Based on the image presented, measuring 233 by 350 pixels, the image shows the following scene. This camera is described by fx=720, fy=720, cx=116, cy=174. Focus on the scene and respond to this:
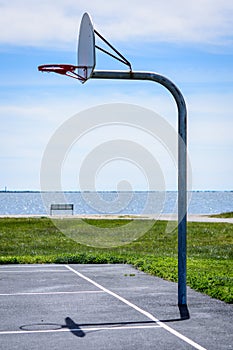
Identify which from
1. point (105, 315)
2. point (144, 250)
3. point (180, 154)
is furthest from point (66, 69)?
point (144, 250)

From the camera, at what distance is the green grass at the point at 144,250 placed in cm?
1396

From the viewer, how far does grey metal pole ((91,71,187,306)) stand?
1058cm

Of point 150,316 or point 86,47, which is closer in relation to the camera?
point 150,316

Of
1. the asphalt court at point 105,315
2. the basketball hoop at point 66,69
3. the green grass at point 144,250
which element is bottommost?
the asphalt court at point 105,315

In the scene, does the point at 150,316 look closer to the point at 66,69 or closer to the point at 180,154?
the point at 180,154

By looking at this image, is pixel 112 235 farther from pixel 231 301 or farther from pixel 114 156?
pixel 231 301

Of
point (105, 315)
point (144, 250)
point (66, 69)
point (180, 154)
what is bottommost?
point (105, 315)

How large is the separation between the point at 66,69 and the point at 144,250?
41.1 feet

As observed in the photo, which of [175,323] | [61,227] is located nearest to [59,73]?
[175,323]

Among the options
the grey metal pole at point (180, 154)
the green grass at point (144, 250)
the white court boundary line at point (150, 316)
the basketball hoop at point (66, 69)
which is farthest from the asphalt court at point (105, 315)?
the basketball hoop at point (66, 69)

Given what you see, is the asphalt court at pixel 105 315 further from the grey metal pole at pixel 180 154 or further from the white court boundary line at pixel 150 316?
Answer: the grey metal pole at pixel 180 154

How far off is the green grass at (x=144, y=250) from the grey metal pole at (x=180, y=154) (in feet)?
2.71

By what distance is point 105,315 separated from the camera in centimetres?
978

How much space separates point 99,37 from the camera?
10.9 metres
